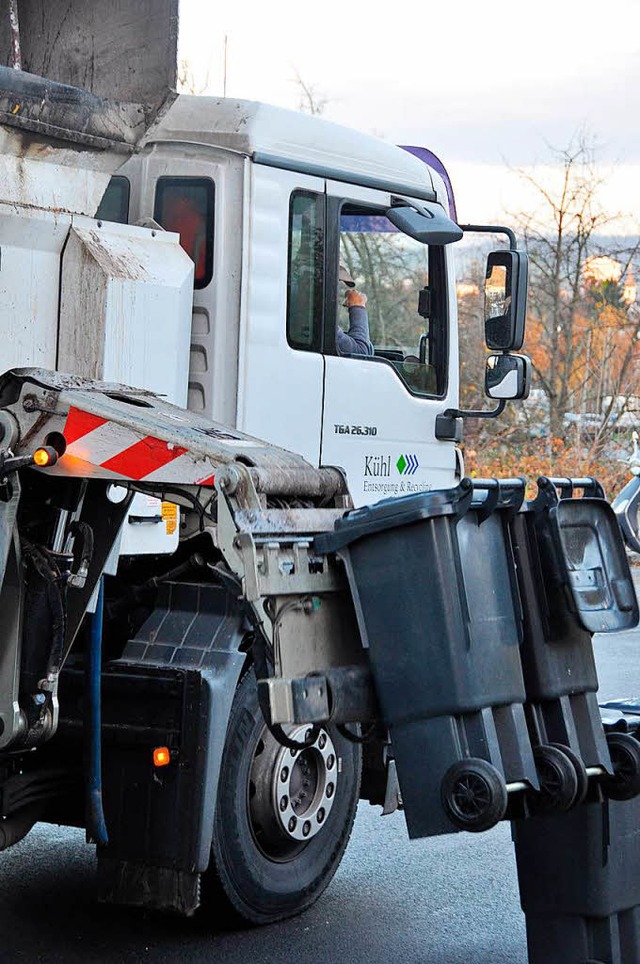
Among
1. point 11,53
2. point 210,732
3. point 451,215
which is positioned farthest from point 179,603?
point 451,215

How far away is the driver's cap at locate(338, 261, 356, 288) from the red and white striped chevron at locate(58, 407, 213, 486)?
6.30 feet

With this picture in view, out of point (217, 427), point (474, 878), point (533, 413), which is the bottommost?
point (474, 878)

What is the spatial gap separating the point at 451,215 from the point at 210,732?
2.79 meters

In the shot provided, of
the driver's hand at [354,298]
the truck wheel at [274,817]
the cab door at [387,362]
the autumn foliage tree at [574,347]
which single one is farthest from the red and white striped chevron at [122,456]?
the autumn foliage tree at [574,347]

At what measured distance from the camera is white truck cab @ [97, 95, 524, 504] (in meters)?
4.97

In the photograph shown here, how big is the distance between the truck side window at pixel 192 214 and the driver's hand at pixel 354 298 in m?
0.72

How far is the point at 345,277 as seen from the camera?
5.50 metres

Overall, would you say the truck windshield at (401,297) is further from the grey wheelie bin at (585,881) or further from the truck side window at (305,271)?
the grey wheelie bin at (585,881)

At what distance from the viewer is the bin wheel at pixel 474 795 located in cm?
336

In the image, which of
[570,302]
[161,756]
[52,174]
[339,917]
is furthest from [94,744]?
[570,302]

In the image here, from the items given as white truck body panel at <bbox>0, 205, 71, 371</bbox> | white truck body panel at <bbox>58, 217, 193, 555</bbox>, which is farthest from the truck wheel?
white truck body panel at <bbox>0, 205, 71, 371</bbox>

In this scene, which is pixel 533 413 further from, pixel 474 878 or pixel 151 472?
pixel 151 472

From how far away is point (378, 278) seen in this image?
6.07 meters

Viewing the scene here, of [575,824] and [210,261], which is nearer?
[575,824]
